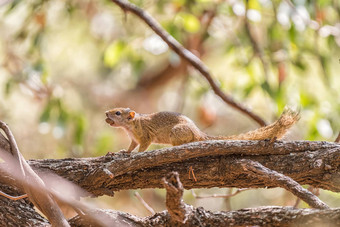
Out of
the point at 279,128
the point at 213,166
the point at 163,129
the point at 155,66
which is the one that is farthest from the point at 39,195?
the point at 155,66

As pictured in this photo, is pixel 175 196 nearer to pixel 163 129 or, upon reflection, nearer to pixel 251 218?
pixel 251 218

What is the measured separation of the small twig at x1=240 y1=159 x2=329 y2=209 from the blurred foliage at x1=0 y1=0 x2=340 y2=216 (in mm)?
1936

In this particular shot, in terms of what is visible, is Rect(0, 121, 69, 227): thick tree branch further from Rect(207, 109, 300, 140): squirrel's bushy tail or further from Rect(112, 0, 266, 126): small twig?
Rect(112, 0, 266, 126): small twig

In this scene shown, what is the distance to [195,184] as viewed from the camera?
11.2 feet

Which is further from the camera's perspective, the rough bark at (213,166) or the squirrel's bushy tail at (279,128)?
the squirrel's bushy tail at (279,128)

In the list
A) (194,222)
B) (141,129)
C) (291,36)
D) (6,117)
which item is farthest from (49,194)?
(6,117)

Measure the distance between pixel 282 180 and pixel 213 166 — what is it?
0.58m

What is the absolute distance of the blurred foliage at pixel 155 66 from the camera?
6.70m

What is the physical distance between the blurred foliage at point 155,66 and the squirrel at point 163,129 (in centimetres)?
82

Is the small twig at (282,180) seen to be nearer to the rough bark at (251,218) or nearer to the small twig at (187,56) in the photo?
the rough bark at (251,218)

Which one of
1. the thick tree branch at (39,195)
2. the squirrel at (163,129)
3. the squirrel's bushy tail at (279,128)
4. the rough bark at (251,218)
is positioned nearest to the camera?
the rough bark at (251,218)

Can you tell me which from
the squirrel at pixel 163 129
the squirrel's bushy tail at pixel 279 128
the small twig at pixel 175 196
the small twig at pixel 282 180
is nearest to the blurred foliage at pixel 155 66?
the squirrel at pixel 163 129

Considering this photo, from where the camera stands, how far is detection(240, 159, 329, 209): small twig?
274cm

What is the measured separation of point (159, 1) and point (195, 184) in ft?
16.1
